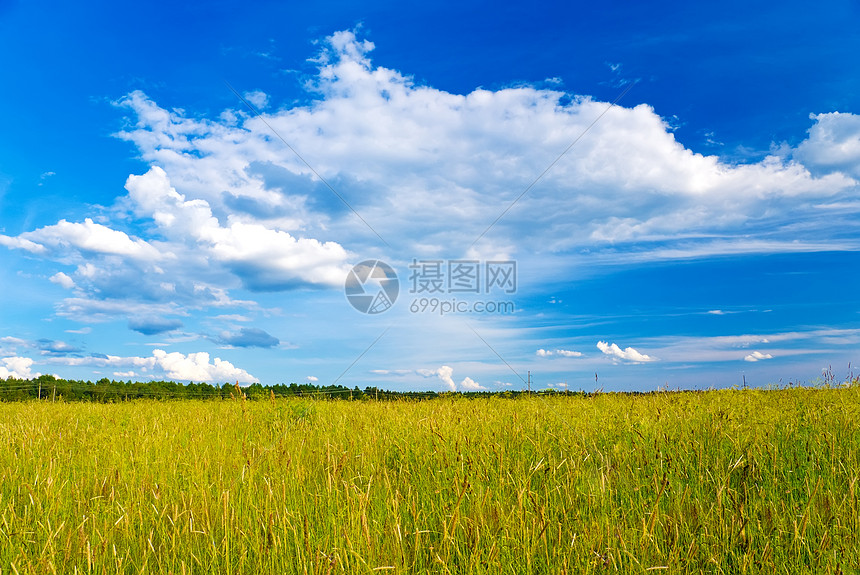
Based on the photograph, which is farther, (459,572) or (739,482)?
(739,482)

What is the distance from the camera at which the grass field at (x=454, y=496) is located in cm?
254

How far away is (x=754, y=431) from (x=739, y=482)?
1531 millimetres

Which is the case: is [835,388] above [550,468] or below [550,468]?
above

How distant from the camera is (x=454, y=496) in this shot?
3.50 m

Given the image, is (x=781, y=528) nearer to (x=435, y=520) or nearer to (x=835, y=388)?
(x=435, y=520)

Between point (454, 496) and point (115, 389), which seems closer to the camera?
point (454, 496)

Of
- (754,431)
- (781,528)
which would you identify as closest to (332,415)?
(754,431)

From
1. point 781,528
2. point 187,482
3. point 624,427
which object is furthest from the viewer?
point 624,427

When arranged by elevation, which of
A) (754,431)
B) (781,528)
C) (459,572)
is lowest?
(459,572)

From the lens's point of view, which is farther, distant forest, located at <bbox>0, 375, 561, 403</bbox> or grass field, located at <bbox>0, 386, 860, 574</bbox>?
distant forest, located at <bbox>0, 375, 561, 403</bbox>

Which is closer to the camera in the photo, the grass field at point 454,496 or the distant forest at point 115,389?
the grass field at point 454,496

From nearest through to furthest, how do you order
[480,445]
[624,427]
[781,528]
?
[781,528], [480,445], [624,427]

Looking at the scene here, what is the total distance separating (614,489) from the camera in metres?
3.53

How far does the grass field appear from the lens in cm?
254
